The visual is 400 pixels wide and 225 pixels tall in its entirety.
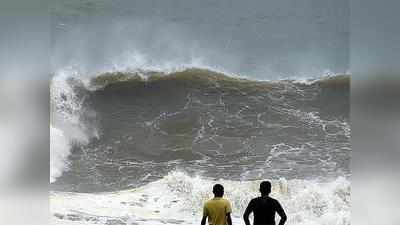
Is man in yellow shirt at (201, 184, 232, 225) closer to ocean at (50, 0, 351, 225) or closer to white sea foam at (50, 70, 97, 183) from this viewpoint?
ocean at (50, 0, 351, 225)

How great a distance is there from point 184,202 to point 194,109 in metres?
1.13

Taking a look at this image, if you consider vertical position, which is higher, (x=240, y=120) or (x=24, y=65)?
(x=24, y=65)

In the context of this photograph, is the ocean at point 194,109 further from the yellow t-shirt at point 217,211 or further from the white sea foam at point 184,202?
the yellow t-shirt at point 217,211

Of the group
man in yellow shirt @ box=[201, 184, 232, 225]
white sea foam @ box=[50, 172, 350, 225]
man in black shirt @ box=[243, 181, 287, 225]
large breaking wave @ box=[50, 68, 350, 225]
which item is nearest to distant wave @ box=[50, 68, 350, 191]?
large breaking wave @ box=[50, 68, 350, 225]

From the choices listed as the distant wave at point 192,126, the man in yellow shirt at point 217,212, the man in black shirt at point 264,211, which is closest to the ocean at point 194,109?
the distant wave at point 192,126

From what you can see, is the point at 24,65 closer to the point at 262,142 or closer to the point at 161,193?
the point at 161,193

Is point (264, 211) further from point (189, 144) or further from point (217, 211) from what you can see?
point (189, 144)

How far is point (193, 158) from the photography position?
30.0 ft

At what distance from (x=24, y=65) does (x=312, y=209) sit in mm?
3880

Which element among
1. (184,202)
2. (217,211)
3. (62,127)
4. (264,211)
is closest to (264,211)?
(264,211)

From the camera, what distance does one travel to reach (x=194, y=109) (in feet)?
29.9

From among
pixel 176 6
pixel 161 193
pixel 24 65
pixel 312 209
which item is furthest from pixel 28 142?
pixel 312 209

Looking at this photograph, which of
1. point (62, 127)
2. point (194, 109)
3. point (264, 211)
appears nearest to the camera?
point (264, 211)

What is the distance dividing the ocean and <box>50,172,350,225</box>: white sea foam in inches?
0.5
